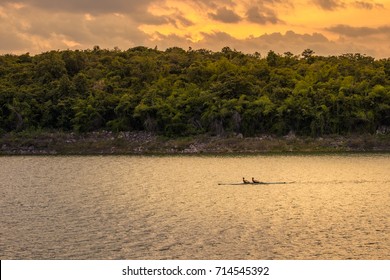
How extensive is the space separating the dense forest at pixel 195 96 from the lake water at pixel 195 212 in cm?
2355

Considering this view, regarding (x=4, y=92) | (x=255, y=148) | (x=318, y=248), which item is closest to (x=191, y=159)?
(x=255, y=148)

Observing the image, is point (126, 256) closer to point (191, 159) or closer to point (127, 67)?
point (191, 159)

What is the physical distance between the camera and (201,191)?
52000 mm

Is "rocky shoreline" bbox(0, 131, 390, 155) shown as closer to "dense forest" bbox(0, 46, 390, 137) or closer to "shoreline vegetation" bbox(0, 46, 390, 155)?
"shoreline vegetation" bbox(0, 46, 390, 155)

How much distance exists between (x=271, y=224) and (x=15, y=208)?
53.4 ft

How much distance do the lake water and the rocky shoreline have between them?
17.8 m

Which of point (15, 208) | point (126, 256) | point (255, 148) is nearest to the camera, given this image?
point (126, 256)

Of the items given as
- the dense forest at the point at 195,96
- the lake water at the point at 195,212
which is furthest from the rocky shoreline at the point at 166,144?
the lake water at the point at 195,212

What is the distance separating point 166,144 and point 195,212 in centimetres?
5055

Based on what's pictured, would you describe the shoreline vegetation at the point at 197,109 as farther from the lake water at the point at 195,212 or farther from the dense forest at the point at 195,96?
the lake water at the point at 195,212

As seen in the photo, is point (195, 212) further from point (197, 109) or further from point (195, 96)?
point (195, 96)

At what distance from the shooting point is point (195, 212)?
42.0 m

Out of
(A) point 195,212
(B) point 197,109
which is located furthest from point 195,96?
(A) point 195,212

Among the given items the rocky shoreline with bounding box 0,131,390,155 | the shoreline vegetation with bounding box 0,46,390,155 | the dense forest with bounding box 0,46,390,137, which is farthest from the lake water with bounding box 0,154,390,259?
the dense forest with bounding box 0,46,390,137
